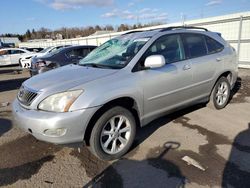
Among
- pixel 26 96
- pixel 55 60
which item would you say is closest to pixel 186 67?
pixel 26 96

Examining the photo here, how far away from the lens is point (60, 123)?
114 inches

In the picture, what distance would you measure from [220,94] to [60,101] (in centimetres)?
373

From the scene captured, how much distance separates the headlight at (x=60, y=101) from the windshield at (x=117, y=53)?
910mm

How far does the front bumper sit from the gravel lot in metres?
0.50

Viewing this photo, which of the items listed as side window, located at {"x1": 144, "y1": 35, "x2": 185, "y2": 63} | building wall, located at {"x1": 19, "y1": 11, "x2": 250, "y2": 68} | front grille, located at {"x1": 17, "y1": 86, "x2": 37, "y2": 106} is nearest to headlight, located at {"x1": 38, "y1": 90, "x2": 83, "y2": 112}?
front grille, located at {"x1": 17, "y1": 86, "x2": 37, "y2": 106}

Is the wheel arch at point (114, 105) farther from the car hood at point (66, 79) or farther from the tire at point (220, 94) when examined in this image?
the tire at point (220, 94)

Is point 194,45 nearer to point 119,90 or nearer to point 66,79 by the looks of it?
point 119,90

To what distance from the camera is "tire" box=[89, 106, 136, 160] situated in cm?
320

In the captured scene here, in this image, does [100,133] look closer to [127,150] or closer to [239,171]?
[127,150]

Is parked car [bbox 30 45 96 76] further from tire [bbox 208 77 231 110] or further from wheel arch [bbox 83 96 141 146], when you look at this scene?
A: wheel arch [bbox 83 96 141 146]

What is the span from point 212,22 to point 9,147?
11.3m

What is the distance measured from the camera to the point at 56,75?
369cm

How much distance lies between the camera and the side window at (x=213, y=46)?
4.91 meters

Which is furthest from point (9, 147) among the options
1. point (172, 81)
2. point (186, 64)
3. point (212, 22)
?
point (212, 22)
